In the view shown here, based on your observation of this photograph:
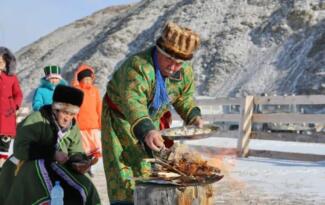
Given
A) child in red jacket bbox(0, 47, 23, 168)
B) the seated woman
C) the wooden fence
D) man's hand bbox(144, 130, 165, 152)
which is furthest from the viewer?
the wooden fence

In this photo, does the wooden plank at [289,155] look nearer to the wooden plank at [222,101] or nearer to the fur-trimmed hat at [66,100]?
the wooden plank at [222,101]

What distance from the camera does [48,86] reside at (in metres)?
8.09

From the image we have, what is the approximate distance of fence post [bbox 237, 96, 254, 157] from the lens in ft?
42.1

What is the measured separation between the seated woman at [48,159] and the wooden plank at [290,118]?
23.7 feet

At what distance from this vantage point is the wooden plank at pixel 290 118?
11.7m

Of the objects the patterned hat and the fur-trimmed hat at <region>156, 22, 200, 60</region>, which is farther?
the patterned hat

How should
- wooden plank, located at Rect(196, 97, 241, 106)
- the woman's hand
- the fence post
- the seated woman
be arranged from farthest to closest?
1. wooden plank, located at Rect(196, 97, 241, 106)
2. the fence post
3. the woman's hand
4. the seated woman

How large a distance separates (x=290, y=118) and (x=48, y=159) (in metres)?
7.80

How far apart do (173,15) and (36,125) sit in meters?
44.7

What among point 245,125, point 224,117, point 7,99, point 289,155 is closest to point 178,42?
point 7,99

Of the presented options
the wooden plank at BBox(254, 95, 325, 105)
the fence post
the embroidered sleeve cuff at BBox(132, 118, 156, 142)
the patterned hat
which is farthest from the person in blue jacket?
the fence post

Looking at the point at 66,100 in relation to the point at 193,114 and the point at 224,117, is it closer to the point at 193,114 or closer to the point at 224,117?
the point at 193,114

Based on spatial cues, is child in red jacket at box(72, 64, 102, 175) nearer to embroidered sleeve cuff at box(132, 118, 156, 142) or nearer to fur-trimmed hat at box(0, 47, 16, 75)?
fur-trimmed hat at box(0, 47, 16, 75)

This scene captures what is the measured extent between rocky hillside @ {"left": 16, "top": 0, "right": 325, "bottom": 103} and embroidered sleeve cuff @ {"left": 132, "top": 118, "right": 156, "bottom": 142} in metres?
29.8
